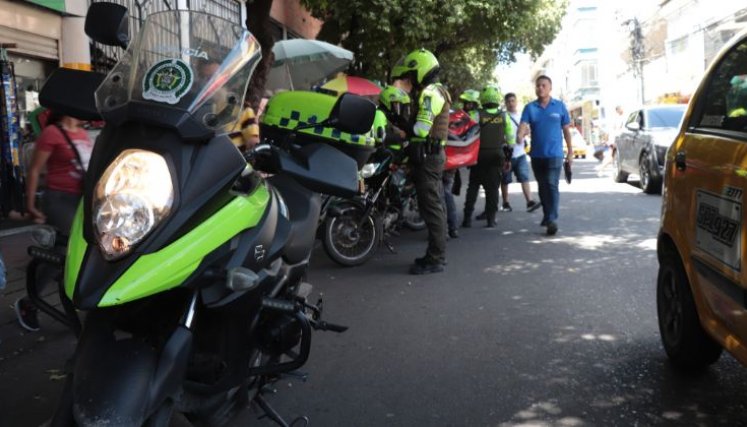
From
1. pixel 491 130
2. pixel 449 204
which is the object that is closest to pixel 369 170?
pixel 449 204

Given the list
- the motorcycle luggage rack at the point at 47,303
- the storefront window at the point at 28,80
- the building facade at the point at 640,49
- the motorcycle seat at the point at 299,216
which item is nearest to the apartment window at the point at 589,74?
the building facade at the point at 640,49

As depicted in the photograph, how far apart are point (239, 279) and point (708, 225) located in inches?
91.3

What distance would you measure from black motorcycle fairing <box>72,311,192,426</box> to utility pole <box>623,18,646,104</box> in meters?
39.7

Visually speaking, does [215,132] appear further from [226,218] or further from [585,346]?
[585,346]

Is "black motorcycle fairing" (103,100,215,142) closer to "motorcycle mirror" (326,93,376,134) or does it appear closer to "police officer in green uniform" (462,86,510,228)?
"motorcycle mirror" (326,93,376,134)

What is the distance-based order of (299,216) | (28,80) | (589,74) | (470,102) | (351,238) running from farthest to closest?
1. (589,74)
2. (470,102)
3. (28,80)
4. (351,238)
5. (299,216)

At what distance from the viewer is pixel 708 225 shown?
3422 millimetres

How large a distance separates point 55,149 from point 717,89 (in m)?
4.14

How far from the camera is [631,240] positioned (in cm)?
828

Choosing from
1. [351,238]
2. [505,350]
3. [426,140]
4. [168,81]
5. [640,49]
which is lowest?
[505,350]

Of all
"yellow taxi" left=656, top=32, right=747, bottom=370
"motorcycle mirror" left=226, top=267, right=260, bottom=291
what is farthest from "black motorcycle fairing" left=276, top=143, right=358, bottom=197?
"yellow taxi" left=656, top=32, right=747, bottom=370

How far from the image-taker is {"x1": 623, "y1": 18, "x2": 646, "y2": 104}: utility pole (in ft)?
127

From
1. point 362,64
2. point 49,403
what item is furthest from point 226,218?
point 362,64

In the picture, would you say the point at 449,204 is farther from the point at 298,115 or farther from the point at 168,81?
the point at 168,81
